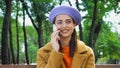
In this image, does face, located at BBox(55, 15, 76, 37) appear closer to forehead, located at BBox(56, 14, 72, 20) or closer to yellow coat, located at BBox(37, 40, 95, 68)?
forehead, located at BBox(56, 14, 72, 20)

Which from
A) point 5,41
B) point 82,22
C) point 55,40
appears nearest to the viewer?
point 55,40

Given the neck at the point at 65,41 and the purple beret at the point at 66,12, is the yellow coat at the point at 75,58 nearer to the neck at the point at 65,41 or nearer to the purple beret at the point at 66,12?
the neck at the point at 65,41

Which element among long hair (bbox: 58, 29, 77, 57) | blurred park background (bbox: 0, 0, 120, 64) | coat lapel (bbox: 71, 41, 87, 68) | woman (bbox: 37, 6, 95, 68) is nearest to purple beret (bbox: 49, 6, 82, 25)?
woman (bbox: 37, 6, 95, 68)

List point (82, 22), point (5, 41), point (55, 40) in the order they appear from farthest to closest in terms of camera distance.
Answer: point (82, 22)
point (5, 41)
point (55, 40)

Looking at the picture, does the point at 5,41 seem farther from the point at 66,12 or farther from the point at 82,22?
the point at 66,12

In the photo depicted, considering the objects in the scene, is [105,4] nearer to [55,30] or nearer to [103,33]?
[103,33]

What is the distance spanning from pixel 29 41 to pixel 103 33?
17.6 metres

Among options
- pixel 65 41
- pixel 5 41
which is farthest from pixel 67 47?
pixel 5 41

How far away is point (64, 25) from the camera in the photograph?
2670mm

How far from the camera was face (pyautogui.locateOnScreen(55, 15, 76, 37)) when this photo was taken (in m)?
2.67

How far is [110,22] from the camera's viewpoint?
2339cm

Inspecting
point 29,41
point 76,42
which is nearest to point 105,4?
point 76,42

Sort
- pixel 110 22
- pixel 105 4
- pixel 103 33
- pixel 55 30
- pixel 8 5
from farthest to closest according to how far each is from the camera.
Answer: pixel 103 33 < pixel 110 22 < pixel 105 4 < pixel 8 5 < pixel 55 30

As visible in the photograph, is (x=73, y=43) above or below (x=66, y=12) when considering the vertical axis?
below
